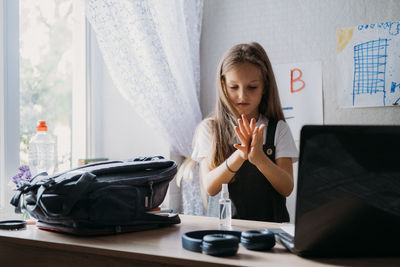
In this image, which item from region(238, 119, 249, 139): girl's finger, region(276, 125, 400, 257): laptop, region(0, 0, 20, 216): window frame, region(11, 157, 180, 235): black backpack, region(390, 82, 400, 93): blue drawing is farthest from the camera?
region(390, 82, 400, 93): blue drawing

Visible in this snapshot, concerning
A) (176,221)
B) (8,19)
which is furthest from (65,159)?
(176,221)

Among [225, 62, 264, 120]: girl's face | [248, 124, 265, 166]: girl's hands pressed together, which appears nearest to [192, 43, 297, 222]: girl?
[225, 62, 264, 120]: girl's face

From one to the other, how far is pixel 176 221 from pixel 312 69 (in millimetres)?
1320

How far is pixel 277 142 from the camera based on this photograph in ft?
5.57

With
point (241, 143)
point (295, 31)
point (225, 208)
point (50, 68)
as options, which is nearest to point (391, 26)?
point (295, 31)

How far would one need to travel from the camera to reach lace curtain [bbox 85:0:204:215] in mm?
1760

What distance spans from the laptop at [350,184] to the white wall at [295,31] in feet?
4.50

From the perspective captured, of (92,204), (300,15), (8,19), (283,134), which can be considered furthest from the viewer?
(300,15)

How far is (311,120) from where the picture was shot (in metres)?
2.18

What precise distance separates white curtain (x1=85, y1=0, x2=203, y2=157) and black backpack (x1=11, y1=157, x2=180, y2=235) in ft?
2.59

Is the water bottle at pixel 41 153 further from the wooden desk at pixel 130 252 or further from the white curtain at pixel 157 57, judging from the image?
the wooden desk at pixel 130 252

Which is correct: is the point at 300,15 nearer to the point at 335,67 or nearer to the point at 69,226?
the point at 335,67

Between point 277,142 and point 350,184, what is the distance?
0.93 metres

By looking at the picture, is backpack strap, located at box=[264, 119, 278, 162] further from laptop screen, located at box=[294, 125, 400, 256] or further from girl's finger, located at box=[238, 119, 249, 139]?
laptop screen, located at box=[294, 125, 400, 256]
